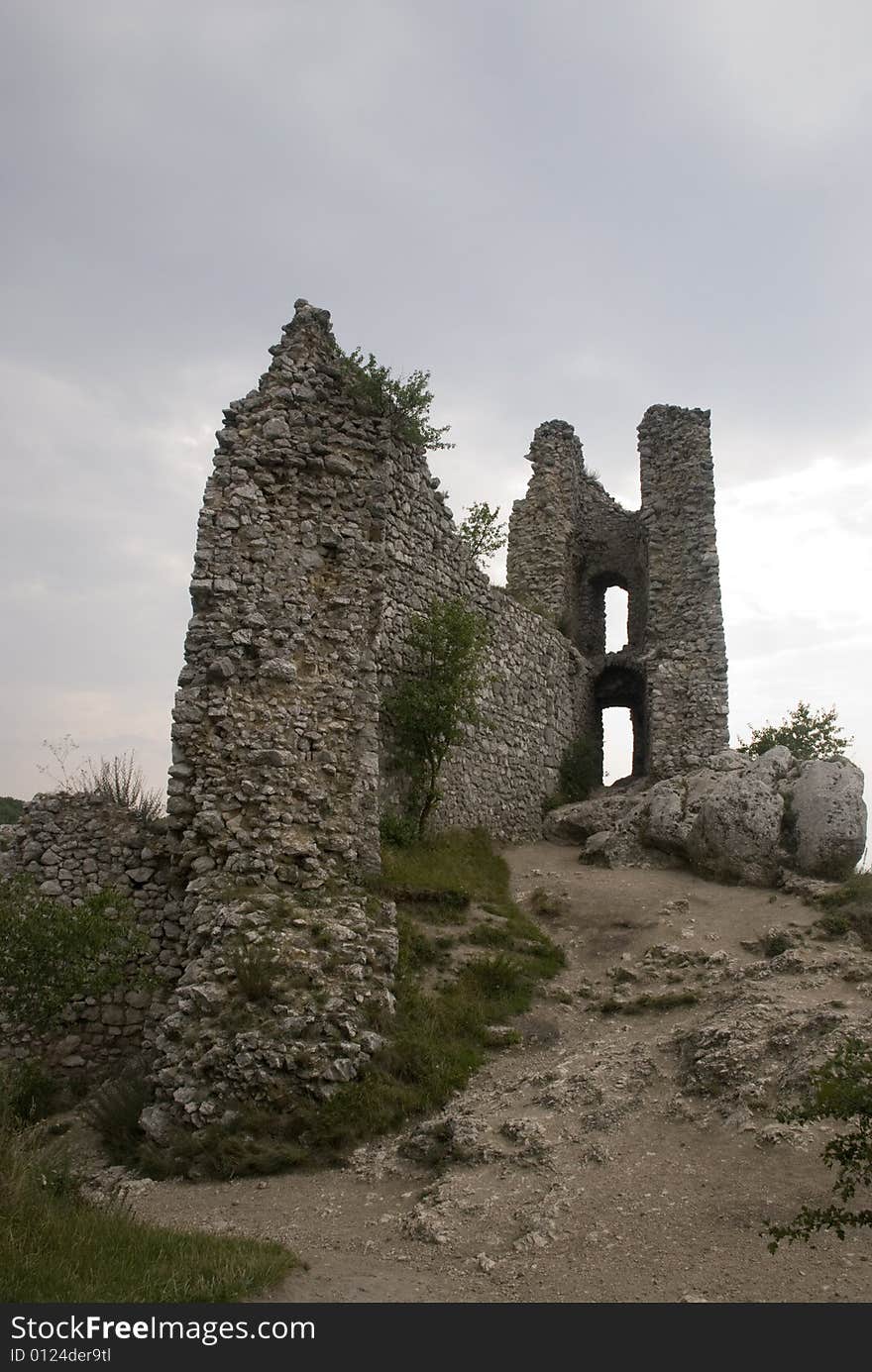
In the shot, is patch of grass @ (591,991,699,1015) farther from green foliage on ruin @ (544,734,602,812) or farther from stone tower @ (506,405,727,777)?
stone tower @ (506,405,727,777)

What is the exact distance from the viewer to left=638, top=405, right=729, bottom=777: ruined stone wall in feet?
67.2

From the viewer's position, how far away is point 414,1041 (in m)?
9.43

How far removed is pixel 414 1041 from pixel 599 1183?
2810mm

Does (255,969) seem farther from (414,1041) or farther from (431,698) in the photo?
(431,698)

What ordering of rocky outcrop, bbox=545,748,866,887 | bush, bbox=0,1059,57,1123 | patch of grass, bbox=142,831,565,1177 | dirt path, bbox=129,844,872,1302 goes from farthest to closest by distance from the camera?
rocky outcrop, bbox=545,748,866,887, bush, bbox=0,1059,57,1123, patch of grass, bbox=142,831,565,1177, dirt path, bbox=129,844,872,1302

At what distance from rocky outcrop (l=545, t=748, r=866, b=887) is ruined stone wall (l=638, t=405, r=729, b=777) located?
3233mm

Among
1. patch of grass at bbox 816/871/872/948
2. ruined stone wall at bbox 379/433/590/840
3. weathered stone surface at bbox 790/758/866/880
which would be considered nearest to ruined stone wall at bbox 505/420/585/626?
ruined stone wall at bbox 379/433/590/840

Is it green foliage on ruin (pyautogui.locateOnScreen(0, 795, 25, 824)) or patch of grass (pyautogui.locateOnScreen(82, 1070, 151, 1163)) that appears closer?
patch of grass (pyautogui.locateOnScreen(82, 1070, 151, 1163))

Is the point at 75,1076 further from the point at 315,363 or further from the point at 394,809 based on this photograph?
the point at 315,363

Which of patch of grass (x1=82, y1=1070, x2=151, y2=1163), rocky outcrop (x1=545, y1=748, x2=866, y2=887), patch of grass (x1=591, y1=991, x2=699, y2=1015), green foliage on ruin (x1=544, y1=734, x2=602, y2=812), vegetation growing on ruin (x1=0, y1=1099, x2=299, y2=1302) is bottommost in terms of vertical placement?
patch of grass (x1=82, y1=1070, x2=151, y2=1163)

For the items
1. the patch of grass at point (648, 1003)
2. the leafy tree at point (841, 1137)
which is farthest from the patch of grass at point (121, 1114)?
the leafy tree at point (841, 1137)

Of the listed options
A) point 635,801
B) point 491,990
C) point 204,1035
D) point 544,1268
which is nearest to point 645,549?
point 635,801

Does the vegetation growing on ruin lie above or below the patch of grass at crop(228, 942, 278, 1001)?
below

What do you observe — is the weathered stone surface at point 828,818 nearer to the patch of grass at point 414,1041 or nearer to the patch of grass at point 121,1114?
the patch of grass at point 414,1041
